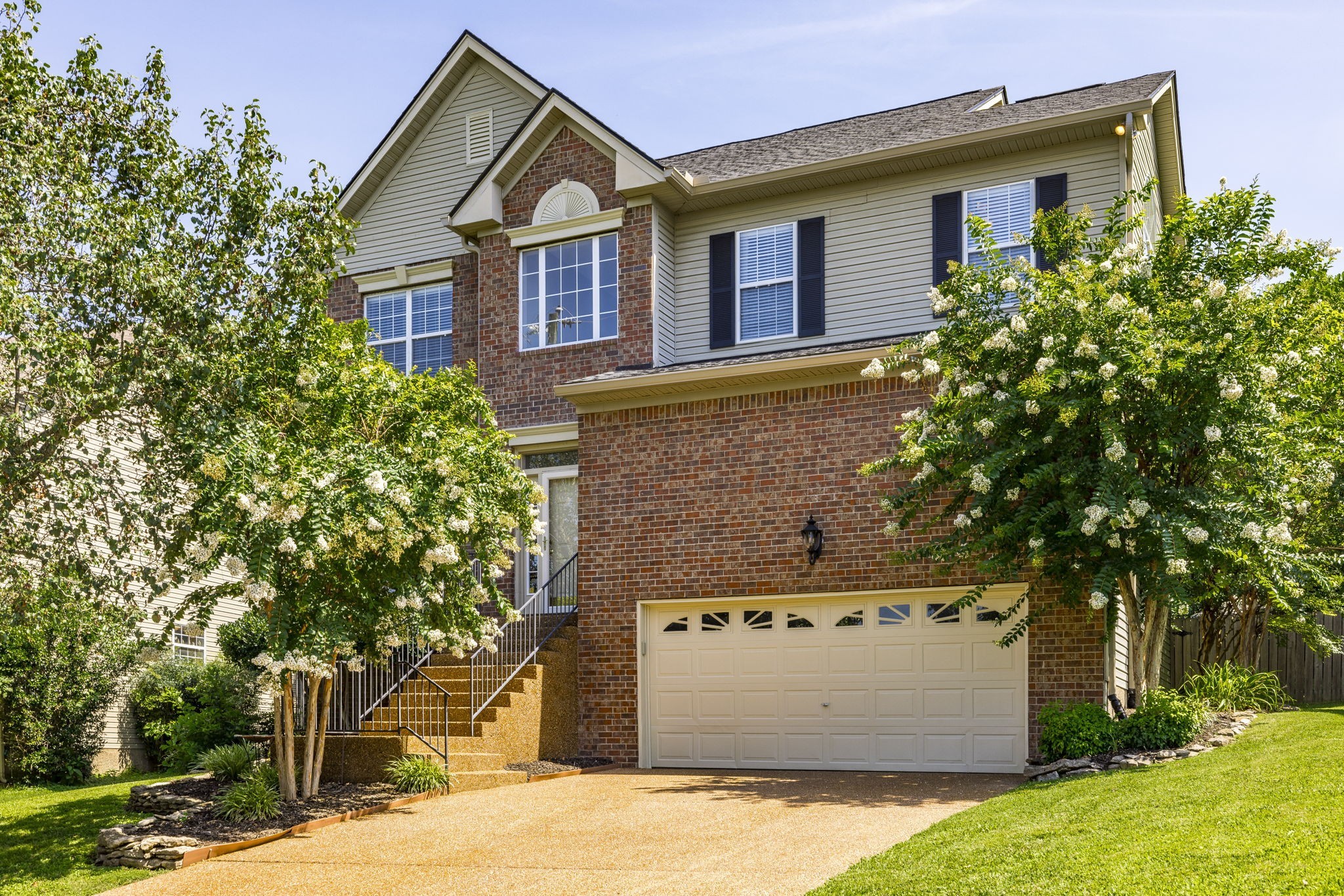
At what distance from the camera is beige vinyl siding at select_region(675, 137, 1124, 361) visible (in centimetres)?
1558

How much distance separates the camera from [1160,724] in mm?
11414

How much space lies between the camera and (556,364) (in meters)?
17.4

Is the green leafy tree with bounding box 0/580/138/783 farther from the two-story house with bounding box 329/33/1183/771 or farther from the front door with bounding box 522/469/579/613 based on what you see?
the two-story house with bounding box 329/33/1183/771

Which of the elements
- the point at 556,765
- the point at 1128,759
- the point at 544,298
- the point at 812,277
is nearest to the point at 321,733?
the point at 556,765

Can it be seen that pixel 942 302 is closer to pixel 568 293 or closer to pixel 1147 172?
pixel 1147 172

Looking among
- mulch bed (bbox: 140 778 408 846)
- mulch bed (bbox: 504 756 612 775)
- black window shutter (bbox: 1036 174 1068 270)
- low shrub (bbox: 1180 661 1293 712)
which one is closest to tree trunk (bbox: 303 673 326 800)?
mulch bed (bbox: 140 778 408 846)

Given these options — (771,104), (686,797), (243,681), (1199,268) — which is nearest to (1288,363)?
(1199,268)

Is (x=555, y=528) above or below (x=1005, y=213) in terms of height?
below

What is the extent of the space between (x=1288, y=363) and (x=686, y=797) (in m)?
6.97

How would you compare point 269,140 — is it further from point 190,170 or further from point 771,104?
point 771,104

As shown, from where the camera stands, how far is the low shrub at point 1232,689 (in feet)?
43.6

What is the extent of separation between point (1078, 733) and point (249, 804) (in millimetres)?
7700

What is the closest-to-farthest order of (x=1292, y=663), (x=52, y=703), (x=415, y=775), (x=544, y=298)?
(x=415, y=775) < (x=52, y=703) < (x=544, y=298) < (x=1292, y=663)

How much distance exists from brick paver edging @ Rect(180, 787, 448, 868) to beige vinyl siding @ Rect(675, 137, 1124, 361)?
7.52m
